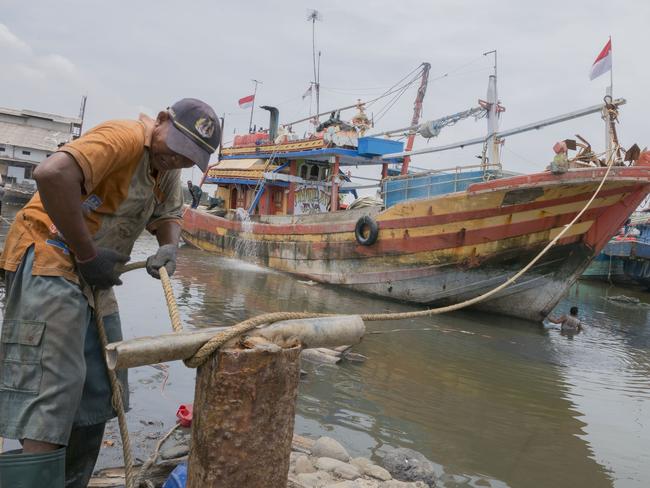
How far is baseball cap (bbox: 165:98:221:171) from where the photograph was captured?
6.81 feet

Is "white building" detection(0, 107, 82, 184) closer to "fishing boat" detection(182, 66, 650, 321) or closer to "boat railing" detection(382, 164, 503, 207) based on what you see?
"fishing boat" detection(182, 66, 650, 321)

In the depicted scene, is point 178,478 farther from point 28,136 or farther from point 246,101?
point 28,136

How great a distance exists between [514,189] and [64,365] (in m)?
9.00

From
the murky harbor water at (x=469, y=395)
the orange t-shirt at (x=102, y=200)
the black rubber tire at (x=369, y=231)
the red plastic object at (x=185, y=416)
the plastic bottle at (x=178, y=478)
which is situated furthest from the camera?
the black rubber tire at (x=369, y=231)

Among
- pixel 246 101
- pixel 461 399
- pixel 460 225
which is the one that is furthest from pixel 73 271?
pixel 246 101

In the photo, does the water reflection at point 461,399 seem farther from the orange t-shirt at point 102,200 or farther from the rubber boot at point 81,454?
the orange t-shirt at point 102,200

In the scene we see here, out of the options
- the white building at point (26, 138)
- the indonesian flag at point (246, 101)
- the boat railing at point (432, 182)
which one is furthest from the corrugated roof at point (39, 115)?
the boat railing at point (432, 182)

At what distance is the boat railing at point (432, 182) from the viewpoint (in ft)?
34.8

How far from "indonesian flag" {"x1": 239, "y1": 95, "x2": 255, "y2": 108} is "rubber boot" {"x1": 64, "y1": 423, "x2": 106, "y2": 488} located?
21.7 meters

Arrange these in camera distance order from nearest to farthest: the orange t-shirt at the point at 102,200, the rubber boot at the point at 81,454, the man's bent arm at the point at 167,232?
the orange t-shirt at the point at 102,200, the rubber boot at the point at 81,454, the man's bent arm at the point at 167,232

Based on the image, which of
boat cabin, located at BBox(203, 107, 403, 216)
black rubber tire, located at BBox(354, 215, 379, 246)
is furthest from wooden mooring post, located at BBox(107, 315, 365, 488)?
boat cabin, located at BBox(203, 107, 403, 216)

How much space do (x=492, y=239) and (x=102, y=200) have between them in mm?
9262

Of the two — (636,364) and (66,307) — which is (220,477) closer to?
(66,307)

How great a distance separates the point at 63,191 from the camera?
179 cm
